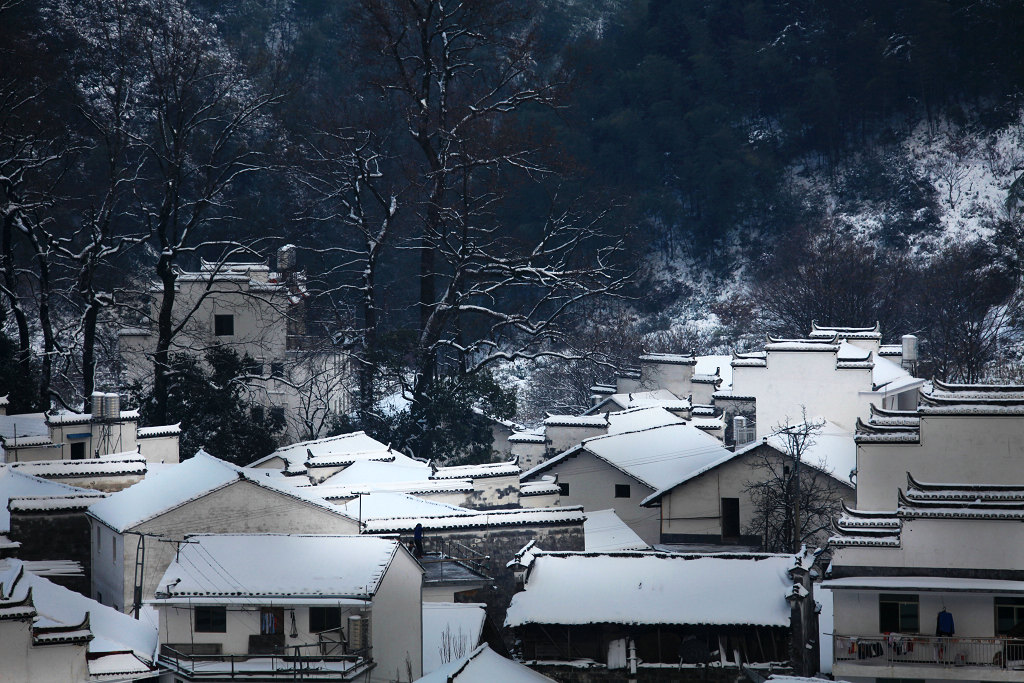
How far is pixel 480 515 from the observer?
1147 inches

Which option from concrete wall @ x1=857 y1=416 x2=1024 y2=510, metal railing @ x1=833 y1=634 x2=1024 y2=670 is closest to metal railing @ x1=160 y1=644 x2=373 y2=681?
metal railing @ x1=833 y1=634 x2=1024 y2=670

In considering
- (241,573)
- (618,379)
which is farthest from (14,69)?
(241,573)

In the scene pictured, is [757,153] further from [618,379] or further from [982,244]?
[618,379]

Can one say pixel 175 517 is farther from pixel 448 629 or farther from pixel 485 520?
pixel 485 520

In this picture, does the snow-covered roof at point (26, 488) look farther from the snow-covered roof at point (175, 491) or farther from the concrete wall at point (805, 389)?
the concrete wall at point (805, 389)

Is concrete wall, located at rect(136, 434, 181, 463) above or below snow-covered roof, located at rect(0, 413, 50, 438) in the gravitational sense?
below

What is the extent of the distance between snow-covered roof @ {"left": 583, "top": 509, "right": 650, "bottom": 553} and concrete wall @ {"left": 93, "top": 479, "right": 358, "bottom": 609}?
19.6ft

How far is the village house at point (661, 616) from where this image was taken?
2250 centimetres

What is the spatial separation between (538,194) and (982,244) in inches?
751

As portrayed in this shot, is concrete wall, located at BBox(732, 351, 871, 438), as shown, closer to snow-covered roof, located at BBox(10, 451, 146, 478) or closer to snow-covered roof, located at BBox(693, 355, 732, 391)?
snow-covered roof, located at BBox(693, 355, 732, 391)

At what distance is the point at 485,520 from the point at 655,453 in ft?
29.8

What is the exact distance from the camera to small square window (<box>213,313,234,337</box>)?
150 ft

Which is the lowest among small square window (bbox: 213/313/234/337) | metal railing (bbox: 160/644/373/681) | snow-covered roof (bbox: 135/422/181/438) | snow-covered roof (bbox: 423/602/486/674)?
metal railing (bbox: 160/644/373/681)

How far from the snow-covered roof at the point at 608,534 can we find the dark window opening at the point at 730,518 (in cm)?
207
